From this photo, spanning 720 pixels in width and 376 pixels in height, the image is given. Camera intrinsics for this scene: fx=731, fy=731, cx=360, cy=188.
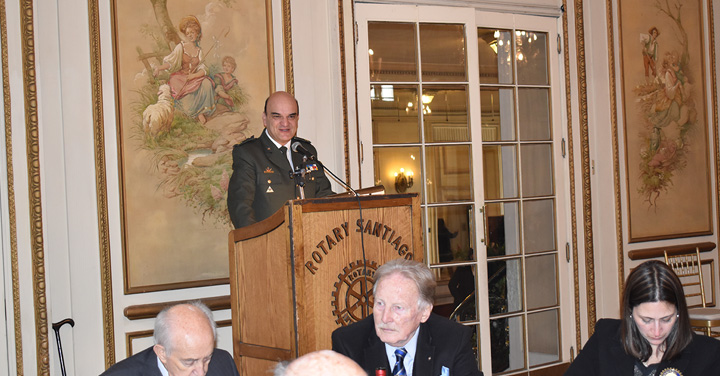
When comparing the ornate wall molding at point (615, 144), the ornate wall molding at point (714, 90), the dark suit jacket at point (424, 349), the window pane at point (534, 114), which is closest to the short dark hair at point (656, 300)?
Result: the dark suit jacket at point (424, 349)

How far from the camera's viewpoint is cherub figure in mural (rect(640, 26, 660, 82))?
6.12 m

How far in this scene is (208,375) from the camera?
2416 millimetres

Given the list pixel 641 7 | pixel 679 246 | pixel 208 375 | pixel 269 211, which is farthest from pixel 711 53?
pixel 208 375

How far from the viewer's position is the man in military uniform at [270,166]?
11.7 ft

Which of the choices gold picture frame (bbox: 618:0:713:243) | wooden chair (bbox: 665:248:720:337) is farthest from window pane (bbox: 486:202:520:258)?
wooden chair (bbox: 665:248:720:337)

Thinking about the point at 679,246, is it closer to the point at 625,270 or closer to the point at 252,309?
the point at 625,270

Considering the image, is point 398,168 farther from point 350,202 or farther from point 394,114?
point 350,202

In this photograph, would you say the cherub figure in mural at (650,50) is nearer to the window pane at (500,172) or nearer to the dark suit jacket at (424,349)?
the window pane at (500,172)

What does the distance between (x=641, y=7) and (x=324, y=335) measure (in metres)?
4.59

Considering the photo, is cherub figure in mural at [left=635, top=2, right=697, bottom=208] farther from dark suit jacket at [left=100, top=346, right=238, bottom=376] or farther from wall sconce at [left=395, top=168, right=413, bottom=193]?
dark suit jacket at [left=100, top=346, right=238, bottom=376]

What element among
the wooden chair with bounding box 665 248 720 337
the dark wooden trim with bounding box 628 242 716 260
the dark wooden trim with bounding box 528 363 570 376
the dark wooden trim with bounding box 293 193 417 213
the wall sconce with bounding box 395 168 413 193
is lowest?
the dark wooden trim with bounding box 528 363 570 376

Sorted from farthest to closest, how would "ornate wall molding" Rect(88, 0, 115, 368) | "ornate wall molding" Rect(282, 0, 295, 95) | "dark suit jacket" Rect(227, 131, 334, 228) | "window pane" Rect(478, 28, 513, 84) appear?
"window pane" Rect(478, 28, 513, 84)
"ornate wall molding" Rect(282, 0, 295, 95)
"ornate wall molding" Rect(88, 0, 115, 368)
"dark suit jacket" Rect(227, 131, 334, 228)

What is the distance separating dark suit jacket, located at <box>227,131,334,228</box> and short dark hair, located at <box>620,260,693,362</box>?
1640mm

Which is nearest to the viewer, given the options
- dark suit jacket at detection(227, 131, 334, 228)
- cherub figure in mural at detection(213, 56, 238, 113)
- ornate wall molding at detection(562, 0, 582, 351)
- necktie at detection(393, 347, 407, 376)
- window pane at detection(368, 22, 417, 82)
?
necktie at detection(393, 347, 407, 376)
